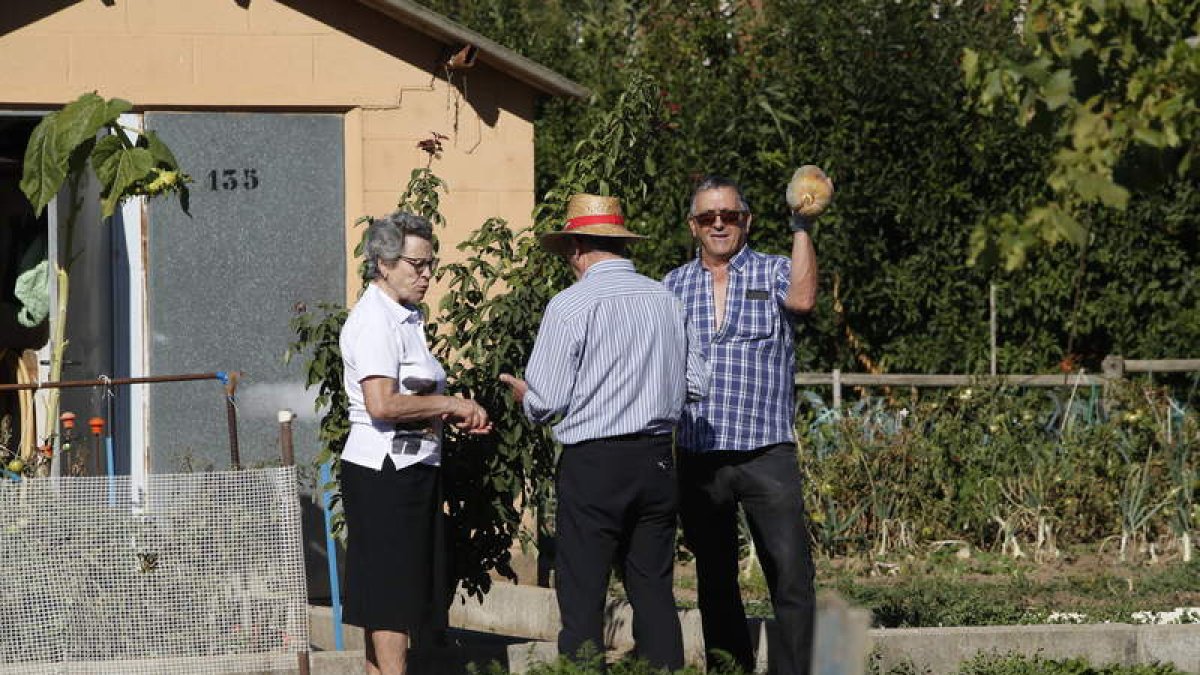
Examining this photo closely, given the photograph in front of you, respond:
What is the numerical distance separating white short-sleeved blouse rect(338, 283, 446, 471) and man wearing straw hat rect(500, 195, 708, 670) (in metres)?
0.34

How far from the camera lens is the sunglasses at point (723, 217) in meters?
6.96

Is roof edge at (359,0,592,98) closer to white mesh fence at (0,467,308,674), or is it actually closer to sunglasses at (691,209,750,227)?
sunglasses at (691,209,750,227)

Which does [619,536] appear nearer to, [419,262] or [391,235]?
[419,262]

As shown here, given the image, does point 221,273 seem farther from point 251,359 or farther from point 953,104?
point 953,104

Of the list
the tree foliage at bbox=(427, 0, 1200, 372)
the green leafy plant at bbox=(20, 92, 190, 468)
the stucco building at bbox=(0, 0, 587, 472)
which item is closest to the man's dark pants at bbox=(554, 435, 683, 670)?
the green leafy plant at bbox=(20, 92, 190, 468)

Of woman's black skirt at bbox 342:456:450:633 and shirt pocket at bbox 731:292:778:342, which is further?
shirt pocket at bbox 731:292:778:342

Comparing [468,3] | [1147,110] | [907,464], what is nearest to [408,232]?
[1147,110]

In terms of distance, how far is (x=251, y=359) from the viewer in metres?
10.1

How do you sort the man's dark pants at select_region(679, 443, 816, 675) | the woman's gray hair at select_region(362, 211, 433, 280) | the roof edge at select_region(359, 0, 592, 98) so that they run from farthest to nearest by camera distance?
the roof edge at select_region(359, 0, 592, 98)
the man's dark pants at select_region(679, 443, 816, 675)
the woman's gray hair at select_region(362, 211, 433, 280)

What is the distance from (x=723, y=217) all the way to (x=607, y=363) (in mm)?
863

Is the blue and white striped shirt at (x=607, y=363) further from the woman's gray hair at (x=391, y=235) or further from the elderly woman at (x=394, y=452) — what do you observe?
the woman's gray hair at (x=391, y=235)

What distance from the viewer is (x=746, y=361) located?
6.92m

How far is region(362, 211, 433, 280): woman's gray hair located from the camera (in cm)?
649

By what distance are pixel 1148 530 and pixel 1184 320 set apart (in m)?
2.11
